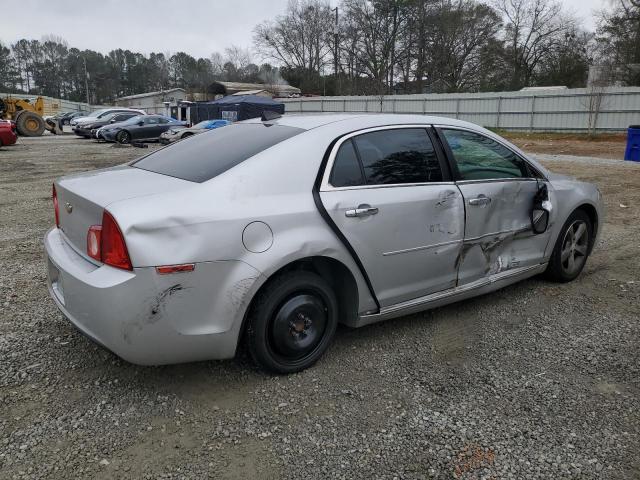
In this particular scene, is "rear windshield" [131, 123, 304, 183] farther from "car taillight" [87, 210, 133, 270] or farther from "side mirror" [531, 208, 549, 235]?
"side mirror" [531, 208, 549, 235]

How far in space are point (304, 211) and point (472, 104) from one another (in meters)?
29.3

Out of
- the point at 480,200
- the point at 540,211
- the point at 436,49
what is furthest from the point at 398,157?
the point at 436,49

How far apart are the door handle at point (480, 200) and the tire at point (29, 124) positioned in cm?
2985

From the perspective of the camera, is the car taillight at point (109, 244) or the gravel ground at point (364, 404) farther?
the car taillight at point (109, 244)

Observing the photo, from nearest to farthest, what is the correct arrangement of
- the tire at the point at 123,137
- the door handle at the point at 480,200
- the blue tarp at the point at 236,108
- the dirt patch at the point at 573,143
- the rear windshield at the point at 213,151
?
the rear windshield at the point at 213,151, the door handle at the point at 480,200, the dirt patch at the point at 573,143, the tire at the point at 123,137, the blue tarp at the point at 236,108

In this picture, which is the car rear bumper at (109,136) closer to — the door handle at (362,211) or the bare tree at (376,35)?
the door handle at (362,211)

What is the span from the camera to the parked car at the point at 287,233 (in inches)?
101

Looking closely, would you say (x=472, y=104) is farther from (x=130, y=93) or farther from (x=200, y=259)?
(x=130, y=93)

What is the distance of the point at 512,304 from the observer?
4246mm

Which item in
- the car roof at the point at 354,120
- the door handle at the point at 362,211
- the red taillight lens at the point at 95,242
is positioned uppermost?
the car roof at the point at 354,120

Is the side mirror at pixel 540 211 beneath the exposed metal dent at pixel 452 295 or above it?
above

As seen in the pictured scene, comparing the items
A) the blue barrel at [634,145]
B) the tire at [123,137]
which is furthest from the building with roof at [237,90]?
the blue barrel at [634,145]

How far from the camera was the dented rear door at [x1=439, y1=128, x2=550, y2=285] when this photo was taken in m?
3.69

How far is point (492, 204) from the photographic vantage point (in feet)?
12.5
